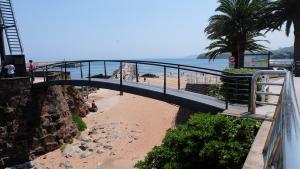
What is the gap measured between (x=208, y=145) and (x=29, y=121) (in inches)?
604

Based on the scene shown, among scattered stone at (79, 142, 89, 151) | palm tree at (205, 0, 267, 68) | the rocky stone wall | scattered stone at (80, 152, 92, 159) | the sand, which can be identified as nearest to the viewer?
the rocky stone wall

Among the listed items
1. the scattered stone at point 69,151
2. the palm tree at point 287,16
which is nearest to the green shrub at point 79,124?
the scattered stone at point 69,151

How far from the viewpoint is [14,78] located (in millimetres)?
19656

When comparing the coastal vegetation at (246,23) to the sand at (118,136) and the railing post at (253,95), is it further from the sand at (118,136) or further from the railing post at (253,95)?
the railing post at (253,95)

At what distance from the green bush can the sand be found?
10.5 meters

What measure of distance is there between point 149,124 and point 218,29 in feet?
33.1

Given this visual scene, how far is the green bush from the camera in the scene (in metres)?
6.96

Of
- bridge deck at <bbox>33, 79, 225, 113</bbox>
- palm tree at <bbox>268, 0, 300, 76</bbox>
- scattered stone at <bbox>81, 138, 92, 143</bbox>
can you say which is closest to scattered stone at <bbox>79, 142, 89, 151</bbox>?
scattered stone at <bbox>81, 138, 92, 143</bbox>

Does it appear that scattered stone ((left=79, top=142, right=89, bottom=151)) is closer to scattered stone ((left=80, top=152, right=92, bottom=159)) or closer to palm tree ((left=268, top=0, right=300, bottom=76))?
scattered stone ((left=80, top=152, right=92, bottom=159))

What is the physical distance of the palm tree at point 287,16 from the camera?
84.9ft

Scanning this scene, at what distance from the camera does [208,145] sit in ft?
23.5

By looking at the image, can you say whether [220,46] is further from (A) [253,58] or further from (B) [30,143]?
(B) [30,143]

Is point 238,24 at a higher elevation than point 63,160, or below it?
higher

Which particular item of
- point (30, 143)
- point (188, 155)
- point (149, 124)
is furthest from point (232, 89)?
point (149, 124)
